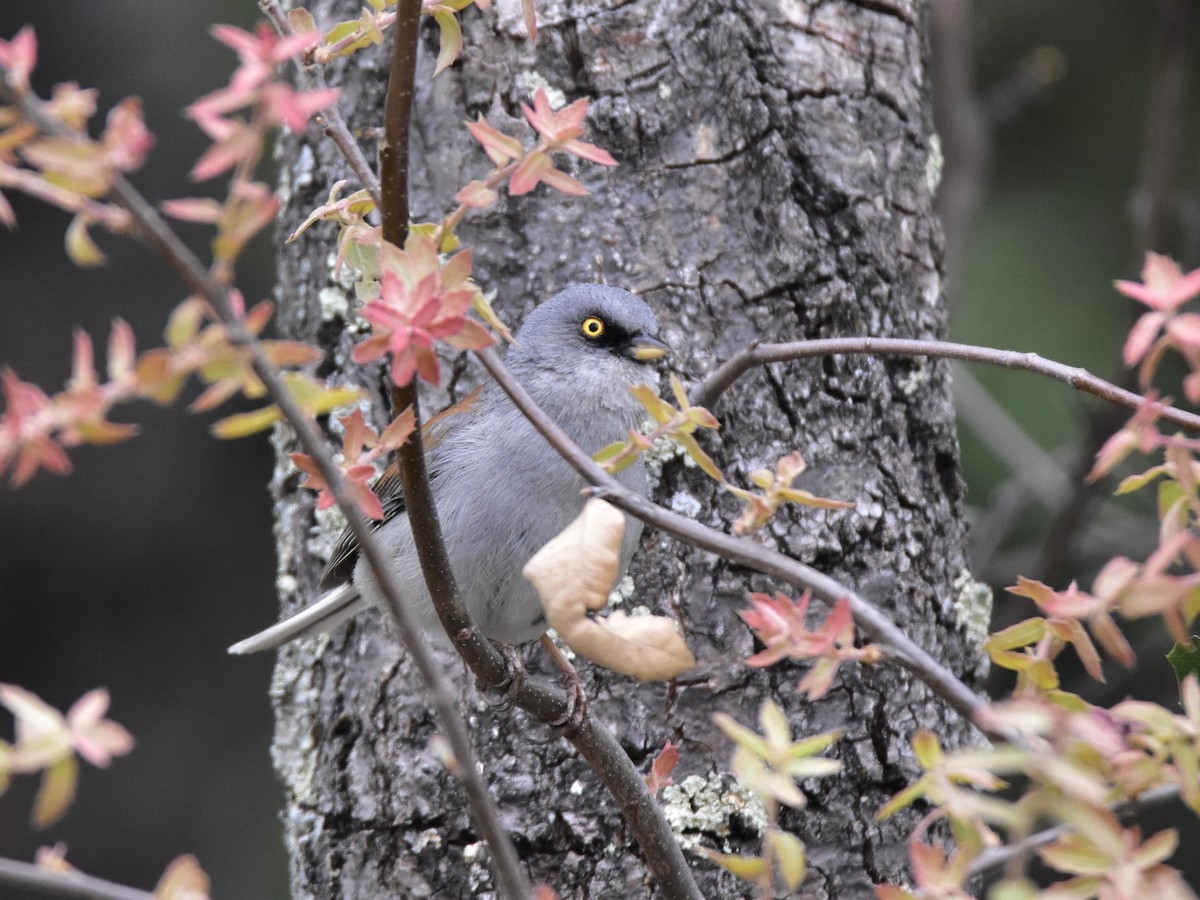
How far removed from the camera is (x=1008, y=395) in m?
6.61

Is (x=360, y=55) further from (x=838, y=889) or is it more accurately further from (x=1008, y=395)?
(x=1008, y=395)

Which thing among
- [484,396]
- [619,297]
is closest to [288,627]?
[484,396]

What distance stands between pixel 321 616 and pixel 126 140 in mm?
2403

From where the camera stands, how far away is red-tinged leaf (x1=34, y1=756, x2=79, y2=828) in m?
1.27

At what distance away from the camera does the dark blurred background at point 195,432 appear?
6699 millimetres

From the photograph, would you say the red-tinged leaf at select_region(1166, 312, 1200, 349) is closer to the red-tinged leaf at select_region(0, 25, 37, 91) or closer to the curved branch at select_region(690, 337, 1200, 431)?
the curved branch at select_region(690, 337, 1200, 431)

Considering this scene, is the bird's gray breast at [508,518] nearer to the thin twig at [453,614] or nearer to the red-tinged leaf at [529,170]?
the thin twig at [453,614]

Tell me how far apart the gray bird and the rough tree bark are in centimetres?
11

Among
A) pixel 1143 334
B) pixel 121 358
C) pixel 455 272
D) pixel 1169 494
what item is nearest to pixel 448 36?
pixel 455 272

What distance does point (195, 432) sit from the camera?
24.6 feet

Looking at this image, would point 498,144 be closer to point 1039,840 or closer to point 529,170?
point 529,170

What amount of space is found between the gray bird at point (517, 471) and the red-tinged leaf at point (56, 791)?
1.78 m

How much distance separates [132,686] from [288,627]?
13.2 feet

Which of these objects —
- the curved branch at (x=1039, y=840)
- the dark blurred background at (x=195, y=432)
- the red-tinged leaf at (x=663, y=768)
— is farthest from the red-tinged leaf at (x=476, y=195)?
the dark blurred background at (x=195, y=432)
